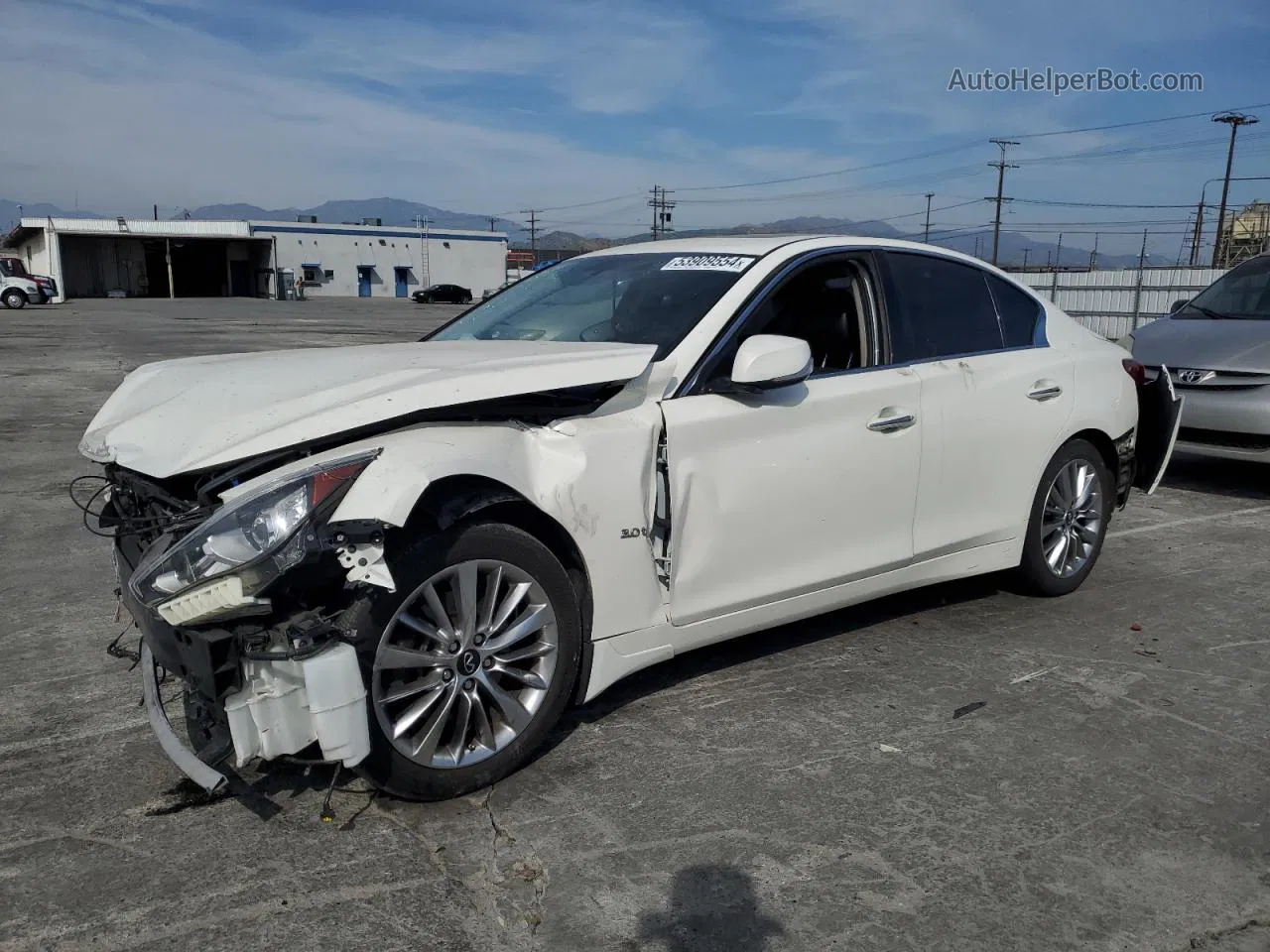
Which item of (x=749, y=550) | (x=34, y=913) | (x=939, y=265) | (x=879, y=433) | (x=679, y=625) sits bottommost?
(x=34, y=913)

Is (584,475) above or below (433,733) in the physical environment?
above

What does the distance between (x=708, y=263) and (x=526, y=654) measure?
1.79 metres

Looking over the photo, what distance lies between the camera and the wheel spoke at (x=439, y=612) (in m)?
2.87

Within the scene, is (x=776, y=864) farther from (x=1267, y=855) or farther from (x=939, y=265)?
(x=939, y=265)

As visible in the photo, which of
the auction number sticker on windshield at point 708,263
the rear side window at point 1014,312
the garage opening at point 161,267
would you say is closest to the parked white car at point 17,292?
the garage opening at point 161,267

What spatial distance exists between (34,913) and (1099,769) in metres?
3.06

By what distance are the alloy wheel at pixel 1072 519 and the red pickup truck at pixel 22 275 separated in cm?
4472

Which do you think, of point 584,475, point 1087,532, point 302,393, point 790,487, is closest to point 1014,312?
point 1087,532

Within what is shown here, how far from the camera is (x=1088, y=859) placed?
282 centimetres

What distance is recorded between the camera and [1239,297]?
27.6 feet

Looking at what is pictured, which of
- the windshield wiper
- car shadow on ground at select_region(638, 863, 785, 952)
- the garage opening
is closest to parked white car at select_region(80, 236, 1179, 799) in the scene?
car shadow on ground at select_region(638, 863, 785, 952)

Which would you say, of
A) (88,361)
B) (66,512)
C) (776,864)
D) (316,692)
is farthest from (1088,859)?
(88,361)

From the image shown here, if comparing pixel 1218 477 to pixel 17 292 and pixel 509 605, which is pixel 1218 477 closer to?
pixel 509 605

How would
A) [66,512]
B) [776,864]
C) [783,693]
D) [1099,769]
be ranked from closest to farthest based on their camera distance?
[776,864], [1099,769], [783,693], [66,512]
